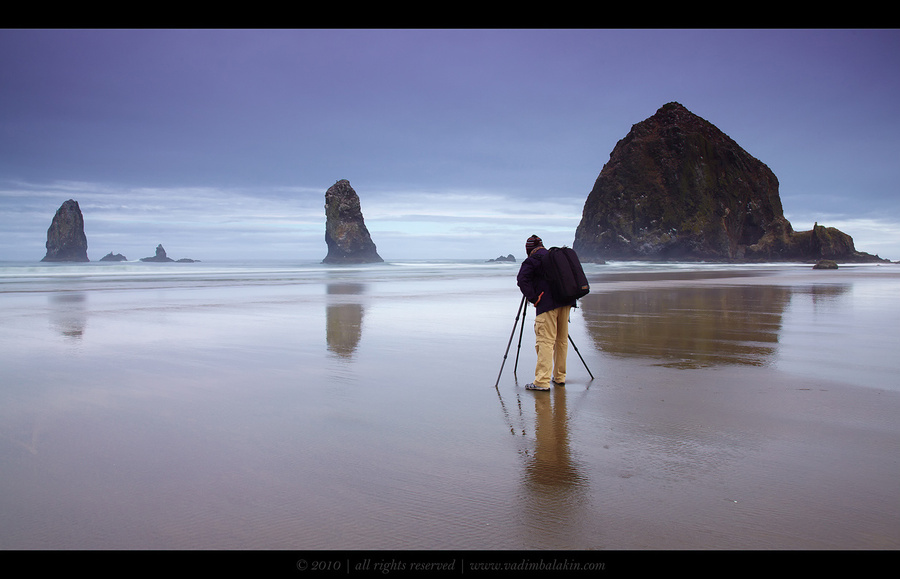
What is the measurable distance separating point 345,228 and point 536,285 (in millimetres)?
105083

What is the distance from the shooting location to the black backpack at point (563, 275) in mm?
6359

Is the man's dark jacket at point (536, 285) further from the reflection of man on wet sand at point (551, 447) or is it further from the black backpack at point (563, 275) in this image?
the reflection of man on wet sand at point (551, 447)

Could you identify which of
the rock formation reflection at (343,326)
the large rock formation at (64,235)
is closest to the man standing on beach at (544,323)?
the rock formation reflection at (343,326)

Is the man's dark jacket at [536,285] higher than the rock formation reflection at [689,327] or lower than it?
higher

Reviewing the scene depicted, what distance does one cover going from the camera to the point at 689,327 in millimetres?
11477

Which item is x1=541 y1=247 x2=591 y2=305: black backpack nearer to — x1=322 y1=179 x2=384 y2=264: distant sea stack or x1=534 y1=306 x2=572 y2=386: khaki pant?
x1=534 y1=306 x2=572 y2=386: khaki pant

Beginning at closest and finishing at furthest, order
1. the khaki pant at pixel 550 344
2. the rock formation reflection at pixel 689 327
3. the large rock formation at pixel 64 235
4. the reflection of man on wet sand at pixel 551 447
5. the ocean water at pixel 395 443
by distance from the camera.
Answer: the ocean water at pixel 395 443, the reflection of man on wet sand at pixel 551 447, the khaki pant at pixel 550 344, the rock formation reflection at pixel 689 327, the large rock formation at pixel 64 235

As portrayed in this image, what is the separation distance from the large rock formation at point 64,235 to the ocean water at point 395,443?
126 metres

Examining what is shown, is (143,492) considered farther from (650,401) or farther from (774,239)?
(774,239)

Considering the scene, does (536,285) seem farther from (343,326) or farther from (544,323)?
(343,326)

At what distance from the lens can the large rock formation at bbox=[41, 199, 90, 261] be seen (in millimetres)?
114375
